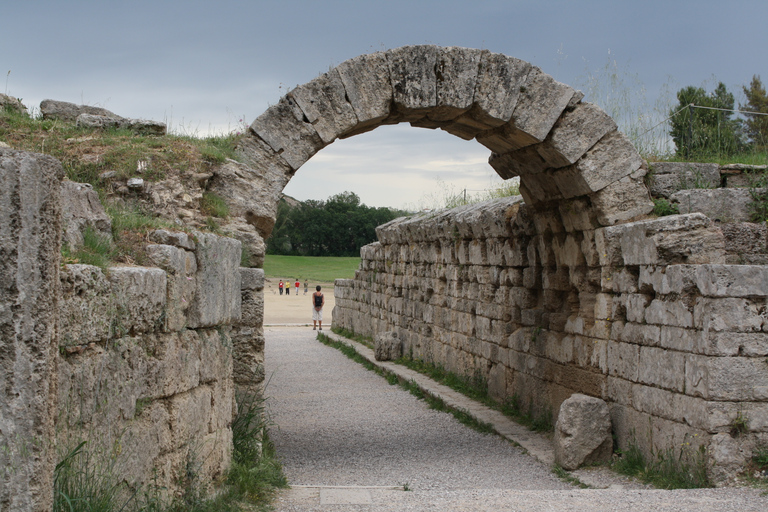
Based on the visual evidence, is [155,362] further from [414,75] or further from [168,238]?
[414,75]

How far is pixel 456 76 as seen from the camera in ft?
22.6

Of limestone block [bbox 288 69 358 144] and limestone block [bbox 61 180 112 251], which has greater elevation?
limestone block [bbox 288 69 358 144]

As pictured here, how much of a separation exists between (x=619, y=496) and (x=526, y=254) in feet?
13.5

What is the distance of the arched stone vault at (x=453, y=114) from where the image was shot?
680 cm

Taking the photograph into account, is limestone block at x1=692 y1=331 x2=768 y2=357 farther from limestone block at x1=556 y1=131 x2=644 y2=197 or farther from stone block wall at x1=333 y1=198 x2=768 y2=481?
limestone block at x1=556 y1=131 x2=644 y2=197

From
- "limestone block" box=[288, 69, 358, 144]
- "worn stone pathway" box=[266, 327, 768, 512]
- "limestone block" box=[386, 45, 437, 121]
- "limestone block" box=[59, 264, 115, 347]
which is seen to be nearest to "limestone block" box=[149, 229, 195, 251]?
"limestone block" box=[59, 264, 115, 347]

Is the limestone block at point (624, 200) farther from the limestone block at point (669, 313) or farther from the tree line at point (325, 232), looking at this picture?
the tree line at point (325, 232)

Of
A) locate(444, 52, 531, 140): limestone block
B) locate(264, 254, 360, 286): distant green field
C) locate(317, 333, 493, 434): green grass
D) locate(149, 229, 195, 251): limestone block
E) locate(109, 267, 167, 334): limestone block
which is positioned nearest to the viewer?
locate(109, 267, 167, 334): limestone block

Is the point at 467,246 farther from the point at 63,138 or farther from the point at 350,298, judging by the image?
the point at 350,298

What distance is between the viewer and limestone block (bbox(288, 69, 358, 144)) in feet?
22.3

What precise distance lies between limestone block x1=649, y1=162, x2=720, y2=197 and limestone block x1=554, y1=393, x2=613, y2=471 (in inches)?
86.9

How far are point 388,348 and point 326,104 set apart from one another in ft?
26.8

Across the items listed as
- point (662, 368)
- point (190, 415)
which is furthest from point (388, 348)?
point (190, 415)

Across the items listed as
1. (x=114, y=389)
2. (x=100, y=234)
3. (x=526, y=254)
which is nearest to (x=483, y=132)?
(x=526, y=254)
